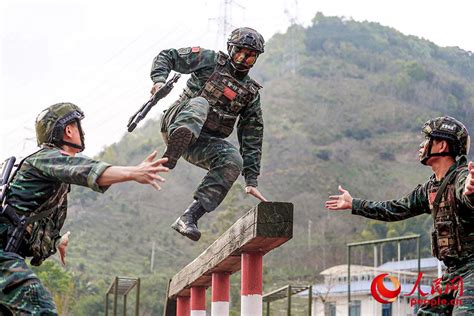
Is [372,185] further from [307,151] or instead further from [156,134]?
[156,134]

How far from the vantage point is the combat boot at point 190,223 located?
7902mm

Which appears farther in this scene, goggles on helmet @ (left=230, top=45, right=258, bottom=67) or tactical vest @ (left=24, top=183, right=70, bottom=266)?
goggles on helmet @ (left=230, top=45, right=258, bottom=67)

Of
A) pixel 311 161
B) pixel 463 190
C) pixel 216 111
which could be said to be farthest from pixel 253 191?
pixel 311 161

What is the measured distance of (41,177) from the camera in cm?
581

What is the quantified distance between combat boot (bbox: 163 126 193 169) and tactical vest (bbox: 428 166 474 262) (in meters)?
2.28

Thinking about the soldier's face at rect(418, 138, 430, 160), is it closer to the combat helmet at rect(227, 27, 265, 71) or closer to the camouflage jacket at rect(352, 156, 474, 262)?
the camouflage jacket at rect(352, 156, 474, 262)

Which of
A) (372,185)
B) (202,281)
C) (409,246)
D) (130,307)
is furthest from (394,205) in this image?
(372,185)

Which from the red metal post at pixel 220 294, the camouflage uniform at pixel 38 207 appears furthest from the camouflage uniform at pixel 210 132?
the camouflage uniform at pixel 38 207

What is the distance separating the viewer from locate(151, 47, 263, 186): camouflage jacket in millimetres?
8336

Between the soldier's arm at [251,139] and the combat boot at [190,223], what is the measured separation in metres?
0.55

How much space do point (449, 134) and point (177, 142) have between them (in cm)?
238

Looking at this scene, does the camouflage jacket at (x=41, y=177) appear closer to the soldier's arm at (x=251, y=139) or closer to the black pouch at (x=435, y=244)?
the black pouch at (x=435, y=244)

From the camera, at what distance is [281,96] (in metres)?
111

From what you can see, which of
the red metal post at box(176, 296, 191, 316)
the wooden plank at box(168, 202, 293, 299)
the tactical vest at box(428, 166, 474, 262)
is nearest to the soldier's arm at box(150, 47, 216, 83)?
the wooden plank at box(168, 202, 293, 299)
